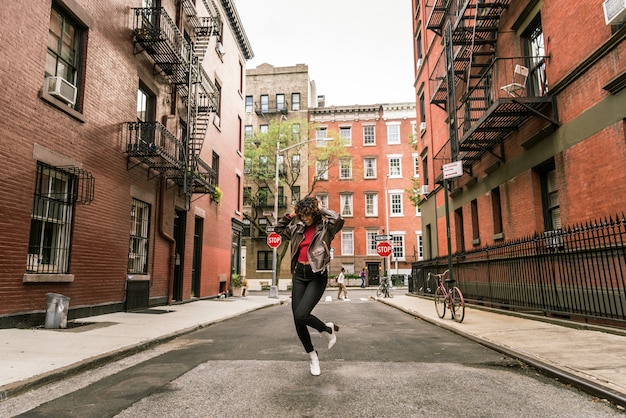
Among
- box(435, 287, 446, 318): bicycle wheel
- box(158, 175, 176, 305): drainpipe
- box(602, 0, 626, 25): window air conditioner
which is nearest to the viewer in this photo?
box(602, 0, 626, 25): window air conditioner

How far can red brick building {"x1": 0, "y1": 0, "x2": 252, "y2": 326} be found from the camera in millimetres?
8133

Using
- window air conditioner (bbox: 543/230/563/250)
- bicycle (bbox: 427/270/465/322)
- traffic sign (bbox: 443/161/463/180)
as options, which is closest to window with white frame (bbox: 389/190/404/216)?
bicycle (bbox: 427/270/465/322)

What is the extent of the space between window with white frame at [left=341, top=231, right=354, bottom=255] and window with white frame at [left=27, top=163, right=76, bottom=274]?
35081 millimetres

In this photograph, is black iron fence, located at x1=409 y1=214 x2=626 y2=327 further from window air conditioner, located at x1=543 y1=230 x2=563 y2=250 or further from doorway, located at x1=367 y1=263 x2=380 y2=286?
doorway, located at x1=367 y1=263 x2=380 y2=286

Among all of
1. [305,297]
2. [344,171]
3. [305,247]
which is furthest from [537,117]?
[344,171]

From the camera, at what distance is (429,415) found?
11.6 ft

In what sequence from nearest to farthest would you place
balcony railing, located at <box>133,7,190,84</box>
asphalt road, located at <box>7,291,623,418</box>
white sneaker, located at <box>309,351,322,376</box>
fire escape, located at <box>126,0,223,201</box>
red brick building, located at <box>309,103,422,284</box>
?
asphalt road, located at <box>7,291,623,418</box> < white sneaker, located at <box>309,351,322,376</box> < fire escape, located at <box>126,0,223,201</box> < balcony railing, located at <box>133,7,190,84</box> < red brick building, located at <box>309,103,422,284</box>

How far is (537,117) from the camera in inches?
437

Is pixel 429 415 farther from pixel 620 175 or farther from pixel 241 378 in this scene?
pixel 620 175

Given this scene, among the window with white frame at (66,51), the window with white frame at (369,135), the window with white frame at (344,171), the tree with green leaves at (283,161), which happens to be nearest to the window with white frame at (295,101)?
the tree with green leaves at (283,161)

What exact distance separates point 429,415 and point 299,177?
41.2m

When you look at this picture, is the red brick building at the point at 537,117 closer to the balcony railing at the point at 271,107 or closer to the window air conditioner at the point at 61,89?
the window air conditioner at the point at 61,89

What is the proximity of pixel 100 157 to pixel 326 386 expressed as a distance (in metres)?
8.78

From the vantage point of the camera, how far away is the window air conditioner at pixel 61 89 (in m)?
8.95
